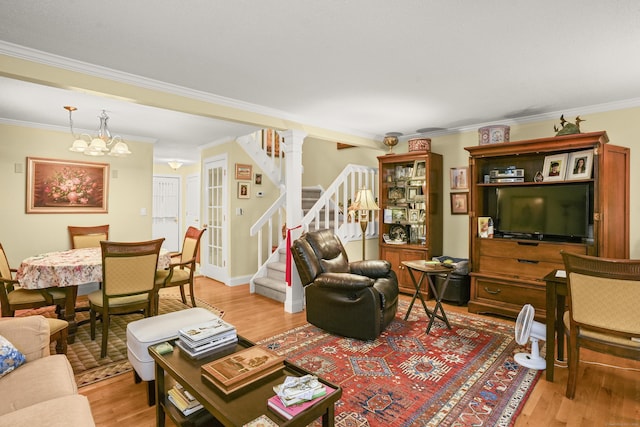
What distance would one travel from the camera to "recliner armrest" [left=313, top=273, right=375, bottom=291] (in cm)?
302

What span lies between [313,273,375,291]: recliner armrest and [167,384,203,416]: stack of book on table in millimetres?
1600

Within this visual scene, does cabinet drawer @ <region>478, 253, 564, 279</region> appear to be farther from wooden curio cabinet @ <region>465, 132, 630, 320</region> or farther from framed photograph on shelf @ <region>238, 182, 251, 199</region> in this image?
framed photograph on shelf @ <region>238, 182, 251, 199</region>

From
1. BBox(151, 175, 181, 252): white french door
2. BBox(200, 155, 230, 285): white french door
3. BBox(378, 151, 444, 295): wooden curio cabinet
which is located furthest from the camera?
BBox(151, 175, 181, 252): white french door

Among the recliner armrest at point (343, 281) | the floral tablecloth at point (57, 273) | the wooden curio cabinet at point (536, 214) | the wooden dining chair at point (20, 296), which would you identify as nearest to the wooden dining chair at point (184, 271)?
the floral tablecloth at point (57, 273)

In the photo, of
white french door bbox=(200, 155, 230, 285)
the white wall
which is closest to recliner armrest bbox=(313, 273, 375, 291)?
white french door bbox=(200, 155, 230, 285)

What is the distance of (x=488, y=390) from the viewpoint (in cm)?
232

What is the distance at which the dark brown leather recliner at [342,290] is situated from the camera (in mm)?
3043

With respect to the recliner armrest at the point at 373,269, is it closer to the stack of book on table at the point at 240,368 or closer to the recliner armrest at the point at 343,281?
the recliner armrest at the point at 343,281

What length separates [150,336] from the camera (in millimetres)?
2215

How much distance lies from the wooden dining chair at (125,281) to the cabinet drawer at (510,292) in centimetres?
357

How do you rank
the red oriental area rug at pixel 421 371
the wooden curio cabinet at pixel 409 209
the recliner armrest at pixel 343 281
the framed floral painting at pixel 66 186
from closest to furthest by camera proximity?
the red oriental area rug at pixel 421 371, the recliner armrest at pixel 343 281, the framed floral painting at pixel 66 186, the wooden curio cabinet at pixel 409 209

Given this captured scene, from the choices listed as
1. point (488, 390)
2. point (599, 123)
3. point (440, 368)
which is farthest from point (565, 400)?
point (599, 123)

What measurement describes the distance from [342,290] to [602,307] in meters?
1.88

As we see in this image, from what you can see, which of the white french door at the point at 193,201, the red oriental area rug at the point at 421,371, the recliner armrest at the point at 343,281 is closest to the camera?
the red oriental area rug at the point at 421,371
